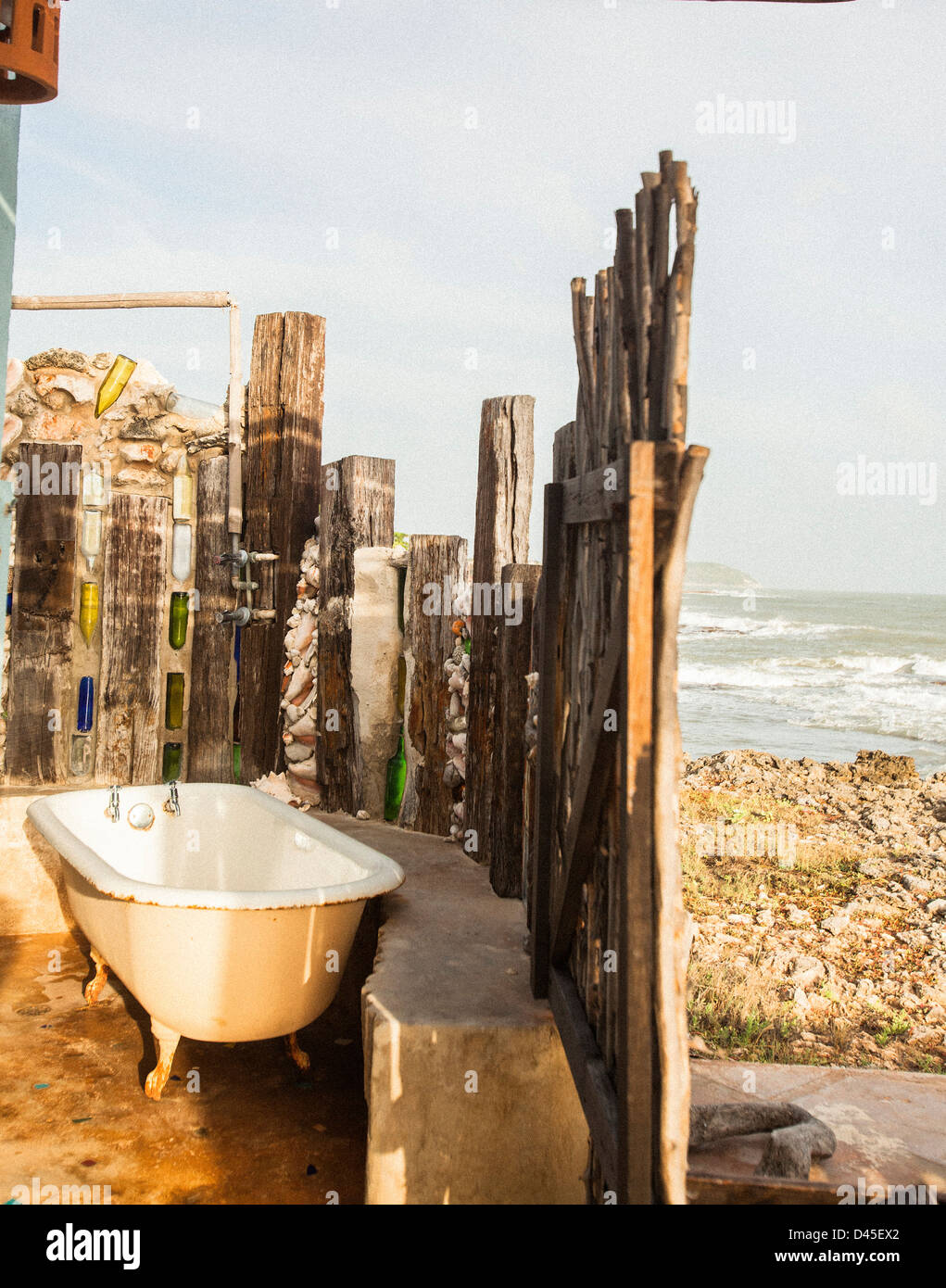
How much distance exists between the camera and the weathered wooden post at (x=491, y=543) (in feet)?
12.9

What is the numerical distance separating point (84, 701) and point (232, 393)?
182 cm

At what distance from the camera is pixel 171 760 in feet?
17.2

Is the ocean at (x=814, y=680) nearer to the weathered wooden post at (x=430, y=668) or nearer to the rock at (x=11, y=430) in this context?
the weathered wooden post at (x=430, y=668)

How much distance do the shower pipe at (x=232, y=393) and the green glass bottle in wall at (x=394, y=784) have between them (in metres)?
1.06

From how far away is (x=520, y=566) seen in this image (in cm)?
365

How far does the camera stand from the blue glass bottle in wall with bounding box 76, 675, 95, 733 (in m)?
5.01

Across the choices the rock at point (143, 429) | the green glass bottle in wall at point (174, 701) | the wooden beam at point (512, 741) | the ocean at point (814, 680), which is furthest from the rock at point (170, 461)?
the ocean at point (814, 680)

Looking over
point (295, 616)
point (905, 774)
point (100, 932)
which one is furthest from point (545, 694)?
point (905, 774)

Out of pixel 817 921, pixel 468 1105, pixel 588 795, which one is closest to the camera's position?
pixel 588 795

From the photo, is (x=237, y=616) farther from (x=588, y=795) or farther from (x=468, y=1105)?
(x=588, y=795)

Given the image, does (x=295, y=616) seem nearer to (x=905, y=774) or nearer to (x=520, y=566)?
(x=520, y=566)

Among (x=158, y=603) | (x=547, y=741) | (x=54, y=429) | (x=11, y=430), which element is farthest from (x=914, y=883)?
(x=11, y=430)

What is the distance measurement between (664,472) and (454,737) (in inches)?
107

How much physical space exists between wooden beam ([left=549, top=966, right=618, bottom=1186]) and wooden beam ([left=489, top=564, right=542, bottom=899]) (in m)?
0.96
